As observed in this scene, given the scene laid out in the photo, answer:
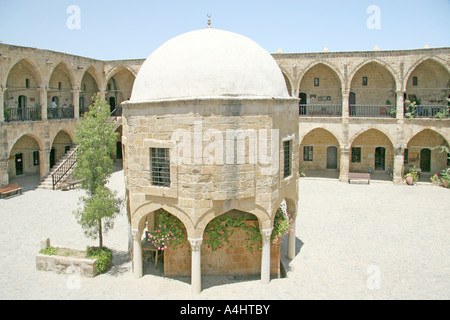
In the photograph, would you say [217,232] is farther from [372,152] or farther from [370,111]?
[370,111]

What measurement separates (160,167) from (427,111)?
20.0 meters

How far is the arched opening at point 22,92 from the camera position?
2148 cm

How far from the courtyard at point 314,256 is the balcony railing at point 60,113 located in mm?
6721

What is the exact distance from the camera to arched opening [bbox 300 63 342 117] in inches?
973

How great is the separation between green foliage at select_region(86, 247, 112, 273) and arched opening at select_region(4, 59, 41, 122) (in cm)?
1308

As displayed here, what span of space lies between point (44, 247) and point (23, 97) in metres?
14.4

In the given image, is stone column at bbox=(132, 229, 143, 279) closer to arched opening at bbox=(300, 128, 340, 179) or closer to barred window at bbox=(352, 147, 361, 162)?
arched opening at bbox=(300, 128, 340, 179)

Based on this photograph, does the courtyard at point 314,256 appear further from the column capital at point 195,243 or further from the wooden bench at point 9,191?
the column capital at point 195,243

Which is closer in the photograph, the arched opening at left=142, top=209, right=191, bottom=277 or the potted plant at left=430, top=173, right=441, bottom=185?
the arched opening at left=142, top=209, right=191, bottom=277

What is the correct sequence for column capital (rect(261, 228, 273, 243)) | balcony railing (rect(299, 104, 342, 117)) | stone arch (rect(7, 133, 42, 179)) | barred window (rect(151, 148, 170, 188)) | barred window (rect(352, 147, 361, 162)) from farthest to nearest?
barred window (rect(352, 147, 361, 162)) → balcony railing (rect(299, 104, 342, 117)) → stone arch (rect(7, 133, 42, 179)) → column capital (rect(261, 228, 273, 243)) → barred window (rect(151, 148, 170, 188))

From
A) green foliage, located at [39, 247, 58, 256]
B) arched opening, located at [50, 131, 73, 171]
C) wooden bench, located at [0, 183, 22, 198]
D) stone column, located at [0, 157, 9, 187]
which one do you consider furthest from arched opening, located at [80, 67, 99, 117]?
green foliage, located at [39, 247, 58, 256]

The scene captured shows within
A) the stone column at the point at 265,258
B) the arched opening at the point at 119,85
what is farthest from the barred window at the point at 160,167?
the arched opening at the point at 119,85

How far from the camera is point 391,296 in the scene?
9438mm

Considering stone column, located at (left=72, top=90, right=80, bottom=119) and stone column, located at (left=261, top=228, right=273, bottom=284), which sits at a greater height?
stone column, located at (left=72, top=90, right=80, bottom=119)
